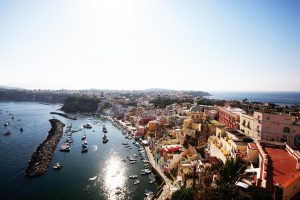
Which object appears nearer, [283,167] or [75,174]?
[283,167]

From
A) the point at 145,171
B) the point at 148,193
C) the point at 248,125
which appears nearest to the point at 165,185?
the point at 148,193

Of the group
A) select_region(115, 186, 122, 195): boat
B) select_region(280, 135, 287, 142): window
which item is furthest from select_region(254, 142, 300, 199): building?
select_region(115, 186, 122, 195): boat

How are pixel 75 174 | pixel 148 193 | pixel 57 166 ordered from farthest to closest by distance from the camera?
1. pixel 57 166
2. pixel 75 174
3. pixel 148 193

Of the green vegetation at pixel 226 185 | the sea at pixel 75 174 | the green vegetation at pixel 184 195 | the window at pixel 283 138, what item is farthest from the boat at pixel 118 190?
the window at pixel 283 138

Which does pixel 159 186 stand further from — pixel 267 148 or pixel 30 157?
pixel 30 157

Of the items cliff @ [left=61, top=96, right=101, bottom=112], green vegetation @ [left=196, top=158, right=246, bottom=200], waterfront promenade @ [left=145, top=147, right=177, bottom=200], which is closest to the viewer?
green vegetation @ [left=196, top=158, right=246, bottom=200]

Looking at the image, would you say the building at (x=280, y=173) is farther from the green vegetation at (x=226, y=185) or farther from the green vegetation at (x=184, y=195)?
the green vegetation at (x=184, y=195)

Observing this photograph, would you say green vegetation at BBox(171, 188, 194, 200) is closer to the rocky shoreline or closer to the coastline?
the coastline

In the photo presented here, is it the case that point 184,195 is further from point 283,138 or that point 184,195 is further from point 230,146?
point 283,138
